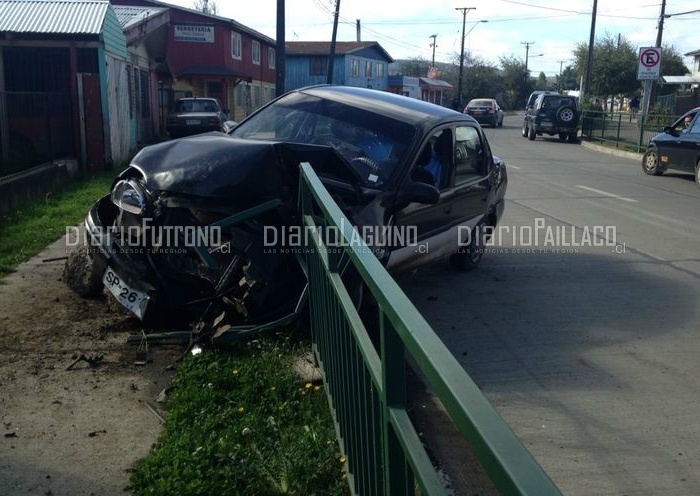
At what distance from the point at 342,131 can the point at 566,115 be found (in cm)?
2899

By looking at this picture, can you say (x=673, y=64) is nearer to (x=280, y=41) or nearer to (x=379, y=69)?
(x=379, y=69)

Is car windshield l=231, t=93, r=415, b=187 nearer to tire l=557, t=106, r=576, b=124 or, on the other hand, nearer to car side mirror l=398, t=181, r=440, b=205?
car side mirror l=398, t=181, r=440, b=205

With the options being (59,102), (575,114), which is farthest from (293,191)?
(575,114)

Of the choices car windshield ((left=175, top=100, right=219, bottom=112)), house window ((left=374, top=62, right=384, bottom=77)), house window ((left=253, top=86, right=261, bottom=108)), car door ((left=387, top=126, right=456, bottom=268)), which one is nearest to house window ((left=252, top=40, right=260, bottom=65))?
house window ((left=253, top=86, right=261, bottom=108))

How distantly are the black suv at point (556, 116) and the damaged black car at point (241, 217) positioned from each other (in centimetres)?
2877

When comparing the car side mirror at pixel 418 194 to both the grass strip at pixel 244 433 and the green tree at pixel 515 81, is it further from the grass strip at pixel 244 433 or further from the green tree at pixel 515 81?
the green tree at pixel 515 81

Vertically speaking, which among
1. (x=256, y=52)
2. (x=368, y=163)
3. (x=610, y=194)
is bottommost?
(x=610, y=194)

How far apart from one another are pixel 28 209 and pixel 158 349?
261 inches

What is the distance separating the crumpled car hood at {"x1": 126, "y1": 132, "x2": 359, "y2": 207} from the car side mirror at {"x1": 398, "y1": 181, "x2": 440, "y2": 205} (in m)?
0.39

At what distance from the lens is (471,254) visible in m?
8.00

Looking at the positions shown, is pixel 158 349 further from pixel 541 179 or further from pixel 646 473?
pixel 541 179

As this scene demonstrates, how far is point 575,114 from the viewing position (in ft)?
109

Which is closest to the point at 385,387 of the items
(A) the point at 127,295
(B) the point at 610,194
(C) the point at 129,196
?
(A) the point at 127,295

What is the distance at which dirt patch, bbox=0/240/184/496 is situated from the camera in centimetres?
359
